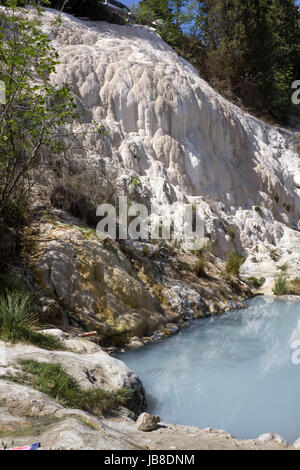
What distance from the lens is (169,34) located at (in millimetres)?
23016

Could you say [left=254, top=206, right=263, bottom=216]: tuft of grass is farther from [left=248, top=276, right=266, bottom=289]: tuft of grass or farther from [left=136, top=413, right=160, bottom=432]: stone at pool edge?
[left=136, top=413, right=160, bottom=432]: stone at pool edge

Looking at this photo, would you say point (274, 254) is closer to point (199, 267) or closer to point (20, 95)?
point (199, 267)

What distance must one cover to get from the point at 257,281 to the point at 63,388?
946cm

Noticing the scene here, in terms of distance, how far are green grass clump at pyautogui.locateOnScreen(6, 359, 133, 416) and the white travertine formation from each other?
334 inches

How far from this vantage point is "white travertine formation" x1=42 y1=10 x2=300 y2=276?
1342cm

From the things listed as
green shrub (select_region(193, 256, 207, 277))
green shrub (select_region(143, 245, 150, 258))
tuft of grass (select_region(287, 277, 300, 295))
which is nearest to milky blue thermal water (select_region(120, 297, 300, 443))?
green shrub (select_region(193, 256, 207, 277))

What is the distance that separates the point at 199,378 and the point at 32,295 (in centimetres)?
252

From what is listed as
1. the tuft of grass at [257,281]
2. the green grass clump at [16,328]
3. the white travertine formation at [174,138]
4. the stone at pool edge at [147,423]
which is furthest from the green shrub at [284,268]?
the stone at pool edge at [147,423]

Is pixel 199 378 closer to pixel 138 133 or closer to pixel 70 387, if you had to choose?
pixel 70 387

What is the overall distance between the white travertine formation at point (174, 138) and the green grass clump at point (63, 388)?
8.48 metres

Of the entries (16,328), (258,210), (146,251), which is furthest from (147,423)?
(258,210)

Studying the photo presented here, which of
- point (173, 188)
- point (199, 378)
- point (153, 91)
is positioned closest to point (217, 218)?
point (173, 188)

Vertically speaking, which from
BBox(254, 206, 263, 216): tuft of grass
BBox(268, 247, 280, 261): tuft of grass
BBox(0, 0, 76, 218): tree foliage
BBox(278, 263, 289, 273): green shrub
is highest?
BBox(0, 0, 76, 218): tree foliage

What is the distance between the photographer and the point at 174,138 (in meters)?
14.6
